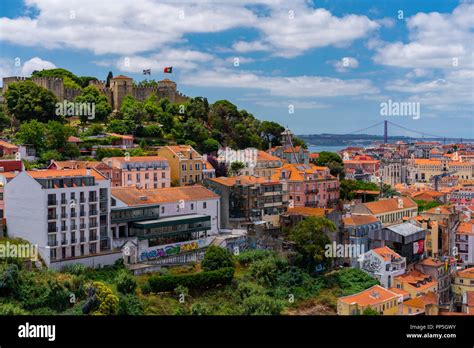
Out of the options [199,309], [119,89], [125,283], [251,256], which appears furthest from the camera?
[119,89]

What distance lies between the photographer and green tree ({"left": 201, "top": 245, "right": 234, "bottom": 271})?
36.3 ft

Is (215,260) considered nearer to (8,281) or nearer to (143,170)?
(8,281)

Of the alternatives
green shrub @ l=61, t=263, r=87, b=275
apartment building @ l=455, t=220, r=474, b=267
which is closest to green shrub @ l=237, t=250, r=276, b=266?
green shrub @ l=61, t=263, r=87, b=275

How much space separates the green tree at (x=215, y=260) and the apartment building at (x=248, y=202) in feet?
7.30

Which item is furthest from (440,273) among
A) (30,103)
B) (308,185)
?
(30,103)

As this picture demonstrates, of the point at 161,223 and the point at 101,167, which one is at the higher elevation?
the point at 101,167

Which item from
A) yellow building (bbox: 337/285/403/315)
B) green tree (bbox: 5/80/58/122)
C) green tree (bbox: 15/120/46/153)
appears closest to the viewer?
yellow building (bbox: 337/285/403/315)

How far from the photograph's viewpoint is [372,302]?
34.3ft

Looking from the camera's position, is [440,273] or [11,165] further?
[440,273]

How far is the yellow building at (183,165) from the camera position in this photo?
49.9 ft

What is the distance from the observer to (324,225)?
12508 mm

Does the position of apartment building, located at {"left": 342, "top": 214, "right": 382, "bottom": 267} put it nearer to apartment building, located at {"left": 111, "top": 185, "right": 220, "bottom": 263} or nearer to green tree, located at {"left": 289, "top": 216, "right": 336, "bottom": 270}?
green tree, located at {"left": 289, "top": 216, "right": 336, "bottom": 270}

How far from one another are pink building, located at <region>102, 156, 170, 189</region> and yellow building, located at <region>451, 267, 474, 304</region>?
6.93 m

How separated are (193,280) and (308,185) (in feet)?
19.9
